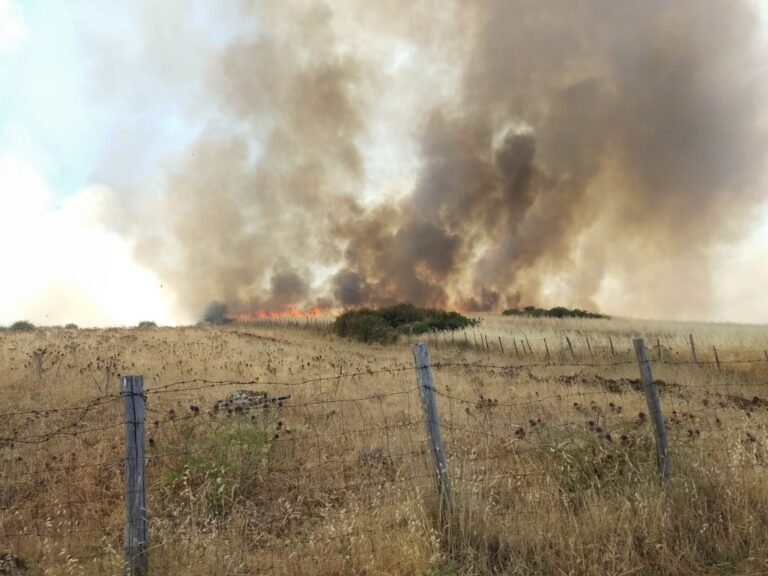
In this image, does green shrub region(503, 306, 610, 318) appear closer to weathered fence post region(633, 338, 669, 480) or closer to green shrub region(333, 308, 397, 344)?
green shrub region(333, 308, 397, 344)

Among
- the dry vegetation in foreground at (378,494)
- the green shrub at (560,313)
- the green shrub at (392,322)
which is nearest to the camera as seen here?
the dry vegetation in foreground at (378,494)

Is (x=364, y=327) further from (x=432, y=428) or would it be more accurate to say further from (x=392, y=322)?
(x=432, y=428)

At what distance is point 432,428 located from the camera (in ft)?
15.4

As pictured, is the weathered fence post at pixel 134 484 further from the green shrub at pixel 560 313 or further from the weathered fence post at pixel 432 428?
the green shrub at pixel 560 313

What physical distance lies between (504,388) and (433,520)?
10.1 m

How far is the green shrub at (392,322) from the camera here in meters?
37.2

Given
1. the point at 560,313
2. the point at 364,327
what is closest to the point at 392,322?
the point at 364,327

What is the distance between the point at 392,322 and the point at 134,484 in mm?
37031

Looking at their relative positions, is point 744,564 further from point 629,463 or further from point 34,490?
point 34,490

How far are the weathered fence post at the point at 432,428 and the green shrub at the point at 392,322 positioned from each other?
30.8m

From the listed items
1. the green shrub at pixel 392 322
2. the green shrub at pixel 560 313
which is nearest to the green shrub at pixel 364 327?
the green shrub at pixel 392 322

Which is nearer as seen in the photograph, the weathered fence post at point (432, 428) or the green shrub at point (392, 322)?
the weathered fence post at point (432, 428)

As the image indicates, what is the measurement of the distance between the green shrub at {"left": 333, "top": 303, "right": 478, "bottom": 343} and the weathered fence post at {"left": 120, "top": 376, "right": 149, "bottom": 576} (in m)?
31.4

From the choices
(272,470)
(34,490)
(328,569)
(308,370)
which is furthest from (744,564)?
(308,370)
